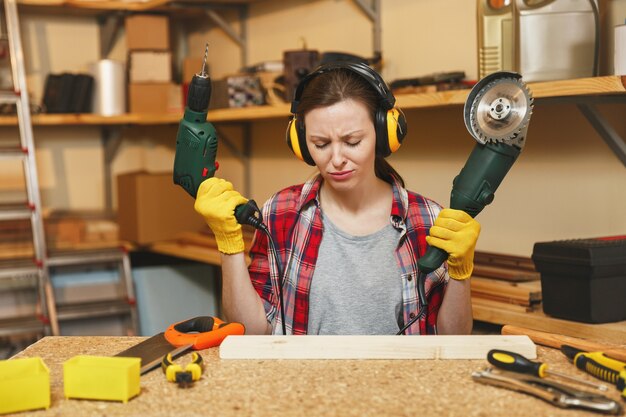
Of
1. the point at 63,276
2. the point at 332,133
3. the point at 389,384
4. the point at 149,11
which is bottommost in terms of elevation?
the point at 63,276

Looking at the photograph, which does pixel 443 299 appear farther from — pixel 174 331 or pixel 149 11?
pixel 149 11

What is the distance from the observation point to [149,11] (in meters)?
4.21

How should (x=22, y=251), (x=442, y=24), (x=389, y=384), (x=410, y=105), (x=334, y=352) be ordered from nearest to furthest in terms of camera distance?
(x=389, y=384)
(x=334, y=352)
(x=410, y=105)
(x=442, y=24)
(x=22, y=251)

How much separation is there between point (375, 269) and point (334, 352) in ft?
1.77

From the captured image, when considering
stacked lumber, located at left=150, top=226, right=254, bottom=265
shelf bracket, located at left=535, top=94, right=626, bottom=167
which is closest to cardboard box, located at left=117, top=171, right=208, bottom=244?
stacked lumber, located at left=150, top=226, right=254, bottom=265

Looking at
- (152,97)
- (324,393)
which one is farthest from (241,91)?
(324,393)

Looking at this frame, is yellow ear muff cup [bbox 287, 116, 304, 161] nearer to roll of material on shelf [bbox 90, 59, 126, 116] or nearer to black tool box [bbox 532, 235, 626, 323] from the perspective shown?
black tool box [bbox 532, 235, 626, 323]

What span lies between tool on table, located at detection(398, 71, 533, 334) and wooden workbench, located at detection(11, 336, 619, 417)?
33 cm

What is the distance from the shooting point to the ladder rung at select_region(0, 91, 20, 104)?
12.6 ft

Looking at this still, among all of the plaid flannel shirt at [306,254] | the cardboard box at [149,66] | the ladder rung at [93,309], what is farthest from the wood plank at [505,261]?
the cardboard box at [149,66]

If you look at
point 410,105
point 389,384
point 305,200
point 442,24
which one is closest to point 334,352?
point 389,384

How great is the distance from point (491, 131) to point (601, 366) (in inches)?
18.0

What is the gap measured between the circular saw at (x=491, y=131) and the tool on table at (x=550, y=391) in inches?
15.0

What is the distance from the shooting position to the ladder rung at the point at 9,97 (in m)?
3.84
